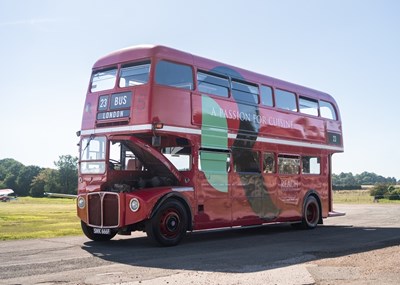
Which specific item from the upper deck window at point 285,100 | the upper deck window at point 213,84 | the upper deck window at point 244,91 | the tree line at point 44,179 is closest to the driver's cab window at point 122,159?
the upper deck window at point 213,84

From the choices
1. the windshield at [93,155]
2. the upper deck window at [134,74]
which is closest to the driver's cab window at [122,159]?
the windshield at [93,155]

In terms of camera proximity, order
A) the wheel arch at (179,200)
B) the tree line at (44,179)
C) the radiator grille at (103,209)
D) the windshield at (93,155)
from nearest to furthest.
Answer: the wheel arch at (179,200) < the radiator grille at (103,209) < the windshield at (93,155) < the tree line at (44,179)

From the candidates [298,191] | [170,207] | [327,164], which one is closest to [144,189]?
[170,207]

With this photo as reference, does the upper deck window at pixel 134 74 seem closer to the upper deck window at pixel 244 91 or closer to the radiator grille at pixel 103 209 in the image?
the radiator grille at pixel 103 209

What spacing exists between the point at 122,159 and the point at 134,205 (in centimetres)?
178

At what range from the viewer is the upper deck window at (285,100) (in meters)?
16.0

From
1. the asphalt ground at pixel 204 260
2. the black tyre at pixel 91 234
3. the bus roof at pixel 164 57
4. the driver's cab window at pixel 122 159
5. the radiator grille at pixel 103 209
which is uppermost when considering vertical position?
the bus roof at pixel 164 57

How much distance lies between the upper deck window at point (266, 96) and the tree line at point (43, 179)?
86.5m

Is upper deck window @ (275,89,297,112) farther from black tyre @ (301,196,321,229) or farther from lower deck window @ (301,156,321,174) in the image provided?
black tyre @ (301,196,321,229)

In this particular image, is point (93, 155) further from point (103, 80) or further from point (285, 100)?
point (285, 100)

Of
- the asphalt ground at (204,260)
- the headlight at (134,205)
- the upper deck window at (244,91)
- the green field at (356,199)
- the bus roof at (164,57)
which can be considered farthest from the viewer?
the green field at (356,199)

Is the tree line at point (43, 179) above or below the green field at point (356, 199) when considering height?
above

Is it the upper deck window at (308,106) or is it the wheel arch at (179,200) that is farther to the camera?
the upper deck window at (308,106)

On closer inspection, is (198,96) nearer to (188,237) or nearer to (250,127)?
(250,127)
